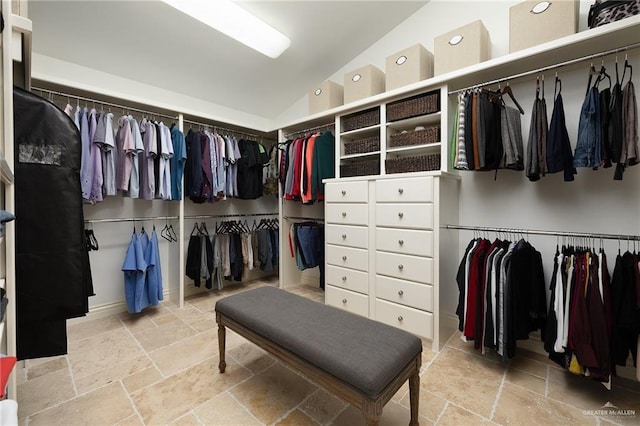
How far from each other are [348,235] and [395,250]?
49cm

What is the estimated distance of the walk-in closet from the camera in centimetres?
124

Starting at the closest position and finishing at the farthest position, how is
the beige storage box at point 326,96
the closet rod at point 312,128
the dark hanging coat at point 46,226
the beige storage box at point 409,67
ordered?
the dark hanging coat at point 46,226 → the beige storage box at point 409,67 → the beige storage box at point 326,96 → the closet rod at point 312,128

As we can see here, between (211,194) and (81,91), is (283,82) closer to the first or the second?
(211,194)

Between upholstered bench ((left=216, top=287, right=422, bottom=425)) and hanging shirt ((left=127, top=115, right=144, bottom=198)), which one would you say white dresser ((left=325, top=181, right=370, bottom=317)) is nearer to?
upholstered bench ((left=216, top=287, right=422, bottom=425))

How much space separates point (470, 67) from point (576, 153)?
876 millimetres

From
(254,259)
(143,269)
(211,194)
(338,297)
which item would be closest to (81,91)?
(211,194)

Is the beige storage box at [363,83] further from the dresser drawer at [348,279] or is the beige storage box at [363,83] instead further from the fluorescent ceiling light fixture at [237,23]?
the dresser drawer at [348,279]

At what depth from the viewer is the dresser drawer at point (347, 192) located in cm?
245

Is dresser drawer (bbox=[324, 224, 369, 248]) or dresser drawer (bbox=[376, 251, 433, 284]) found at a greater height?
dresser drawer (bbox=[324, 224, 369, 248])

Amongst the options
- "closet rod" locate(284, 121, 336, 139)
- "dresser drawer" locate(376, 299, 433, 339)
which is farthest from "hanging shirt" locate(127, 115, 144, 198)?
"dresser drawer" locate(376, 299, 433, 339)

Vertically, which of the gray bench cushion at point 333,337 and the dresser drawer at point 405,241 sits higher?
the dresser drawer at point 405,241

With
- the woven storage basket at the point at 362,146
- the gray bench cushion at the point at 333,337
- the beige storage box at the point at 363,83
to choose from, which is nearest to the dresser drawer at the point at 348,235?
the woven storage basket at the point at 362,146

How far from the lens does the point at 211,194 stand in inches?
114

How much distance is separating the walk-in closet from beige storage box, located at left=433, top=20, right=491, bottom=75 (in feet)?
0.06
